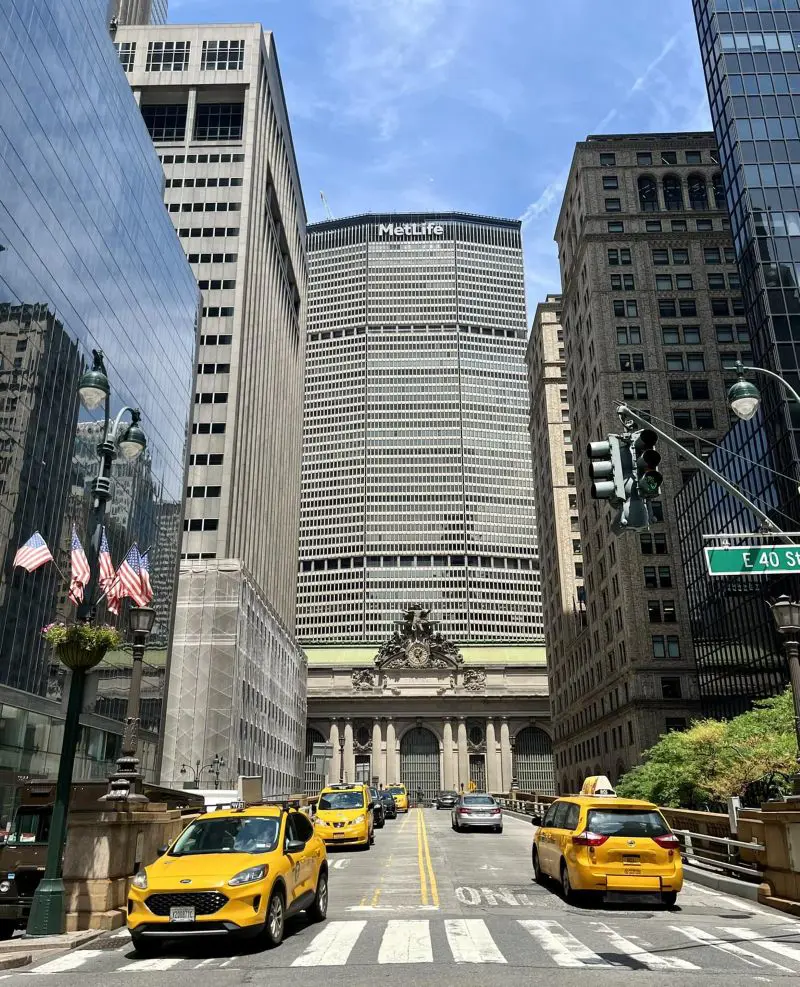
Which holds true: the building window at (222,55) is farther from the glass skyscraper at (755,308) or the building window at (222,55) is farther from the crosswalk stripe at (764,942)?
the crosswalk stripe at (764,942)

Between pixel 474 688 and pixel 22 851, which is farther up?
pixel 474 688

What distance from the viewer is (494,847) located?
30.7 metres

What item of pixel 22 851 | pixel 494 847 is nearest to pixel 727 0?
pixel 494 847

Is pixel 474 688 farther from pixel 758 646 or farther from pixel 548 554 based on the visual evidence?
pixel 758 646

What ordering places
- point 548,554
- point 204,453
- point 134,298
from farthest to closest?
1. point 548,554
2. point 204,453
3. point 134,298

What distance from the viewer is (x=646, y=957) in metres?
11.2

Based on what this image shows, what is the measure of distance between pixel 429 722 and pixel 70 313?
3381 inches

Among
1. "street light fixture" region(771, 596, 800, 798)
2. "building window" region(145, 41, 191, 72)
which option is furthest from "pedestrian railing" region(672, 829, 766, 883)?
"building window" region(145, 41, 191, 72)

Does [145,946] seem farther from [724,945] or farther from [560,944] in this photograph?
[724,945]

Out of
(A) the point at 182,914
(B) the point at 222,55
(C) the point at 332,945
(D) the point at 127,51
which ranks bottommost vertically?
(C) the point at 332,945

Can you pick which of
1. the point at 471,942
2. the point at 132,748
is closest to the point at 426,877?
the point at 132,748

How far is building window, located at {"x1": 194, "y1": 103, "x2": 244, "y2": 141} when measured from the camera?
290 ft

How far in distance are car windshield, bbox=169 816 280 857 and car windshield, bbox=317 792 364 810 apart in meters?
17.4

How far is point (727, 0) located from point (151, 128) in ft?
193
